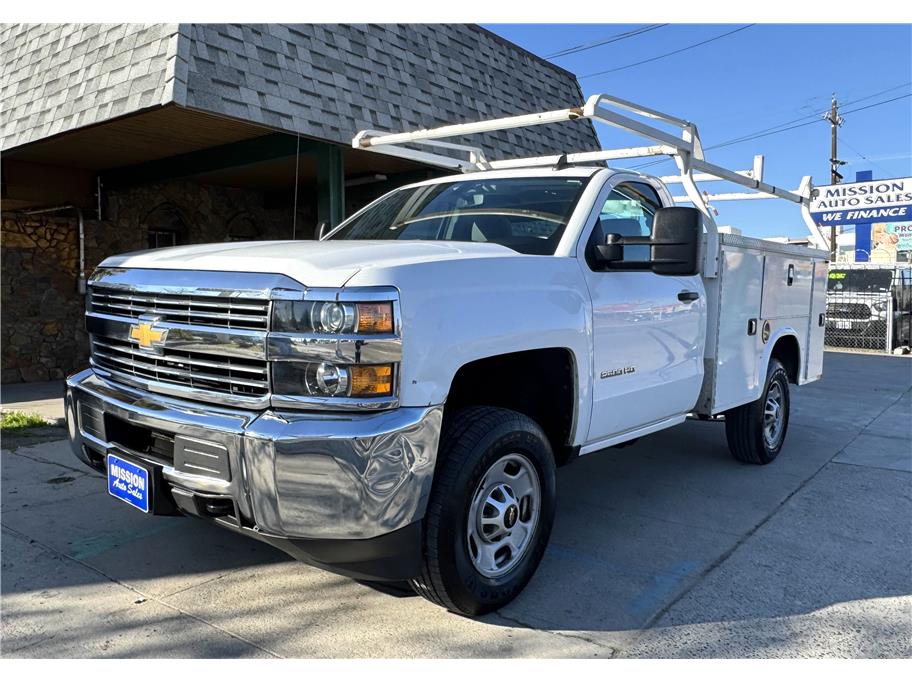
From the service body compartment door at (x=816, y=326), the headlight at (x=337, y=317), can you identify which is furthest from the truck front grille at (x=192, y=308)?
the service body compartment door at (x=816, y=326)

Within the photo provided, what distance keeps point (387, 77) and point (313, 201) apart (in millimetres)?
5075

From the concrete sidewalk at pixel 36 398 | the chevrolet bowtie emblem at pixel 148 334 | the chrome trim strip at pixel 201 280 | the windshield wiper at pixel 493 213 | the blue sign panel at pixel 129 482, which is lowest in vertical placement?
the concrete sidewalk at pixel 36 398

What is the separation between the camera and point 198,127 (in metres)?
8.27

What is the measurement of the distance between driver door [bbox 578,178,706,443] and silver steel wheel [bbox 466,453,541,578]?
56 cm

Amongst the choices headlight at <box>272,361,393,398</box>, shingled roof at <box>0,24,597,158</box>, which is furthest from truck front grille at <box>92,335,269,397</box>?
shingled roof at <box>0,24,597,158</box>

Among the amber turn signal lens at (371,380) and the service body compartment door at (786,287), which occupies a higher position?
the service body compartment door at (786,287)

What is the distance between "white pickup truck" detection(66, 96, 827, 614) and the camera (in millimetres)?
2617

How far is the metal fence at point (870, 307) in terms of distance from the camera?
15.7m

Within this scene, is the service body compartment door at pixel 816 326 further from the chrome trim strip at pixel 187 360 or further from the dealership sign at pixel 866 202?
the dealership sign at pixel 866 202

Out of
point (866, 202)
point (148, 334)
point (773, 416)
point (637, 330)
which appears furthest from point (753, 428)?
point (866, 202)

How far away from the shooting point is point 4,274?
10852 millimetres

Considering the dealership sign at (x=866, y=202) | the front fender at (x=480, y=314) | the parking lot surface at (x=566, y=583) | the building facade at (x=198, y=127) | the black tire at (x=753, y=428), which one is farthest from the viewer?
the dealership sign at (x=866, y=202)

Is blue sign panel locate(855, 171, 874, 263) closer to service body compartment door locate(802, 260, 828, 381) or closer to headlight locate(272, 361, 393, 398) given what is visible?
service body compartment door locate(802, 260, 828, 381)

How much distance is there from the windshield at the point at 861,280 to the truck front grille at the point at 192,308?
15877 millimetres
